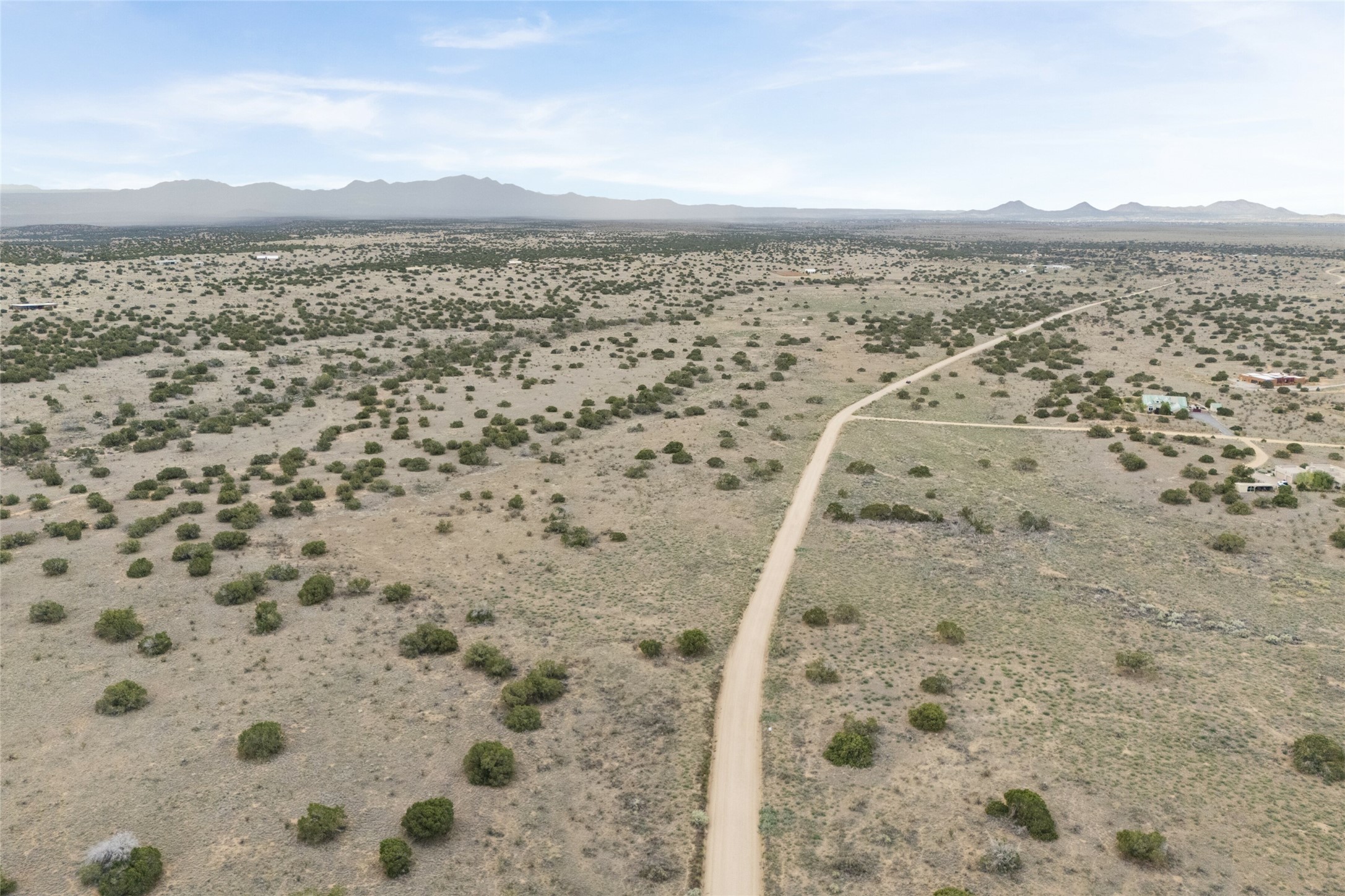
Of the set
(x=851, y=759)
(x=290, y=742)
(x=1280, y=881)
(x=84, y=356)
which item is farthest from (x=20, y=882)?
(x=84, y=356)

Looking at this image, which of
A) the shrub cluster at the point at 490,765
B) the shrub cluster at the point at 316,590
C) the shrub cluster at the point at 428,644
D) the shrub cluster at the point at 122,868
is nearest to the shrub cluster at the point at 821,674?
the shrub cluster at the point at 490,765

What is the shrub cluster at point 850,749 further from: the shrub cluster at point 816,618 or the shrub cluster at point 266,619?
the shrub cluster at point 266,619

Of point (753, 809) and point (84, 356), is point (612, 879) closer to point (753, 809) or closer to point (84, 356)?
point (753, 809)

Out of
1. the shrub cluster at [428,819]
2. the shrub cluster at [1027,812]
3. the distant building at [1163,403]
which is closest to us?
the shrub cluster at [428,819]

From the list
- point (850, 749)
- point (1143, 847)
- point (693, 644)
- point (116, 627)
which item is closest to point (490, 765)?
point (693, 644)

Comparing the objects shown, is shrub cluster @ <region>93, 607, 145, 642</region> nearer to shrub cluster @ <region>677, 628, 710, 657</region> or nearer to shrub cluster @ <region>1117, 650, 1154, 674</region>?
shrub cluster @ <region>677, 628, 710, 657</region>

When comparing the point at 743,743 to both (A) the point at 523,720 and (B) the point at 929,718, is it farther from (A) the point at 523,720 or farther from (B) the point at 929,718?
(A) the point at 523,720

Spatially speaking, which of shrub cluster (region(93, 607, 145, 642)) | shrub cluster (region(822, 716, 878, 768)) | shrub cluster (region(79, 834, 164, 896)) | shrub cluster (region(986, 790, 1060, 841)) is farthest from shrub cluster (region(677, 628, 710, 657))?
shrub cluster (region(93, 607, 145, 642))
